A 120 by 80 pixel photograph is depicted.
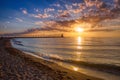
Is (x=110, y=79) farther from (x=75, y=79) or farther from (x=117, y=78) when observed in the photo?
(x=75, y=79)

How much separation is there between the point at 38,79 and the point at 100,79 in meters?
6.46

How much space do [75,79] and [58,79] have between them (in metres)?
1.77

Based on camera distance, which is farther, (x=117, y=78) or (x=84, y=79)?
(x=117, y=78)

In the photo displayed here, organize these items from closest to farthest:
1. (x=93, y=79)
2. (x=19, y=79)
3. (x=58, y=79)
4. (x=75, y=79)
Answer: (x=19, y=79) → (x=58, y=79) → (x=75, y=79) → (x=93, y=79)

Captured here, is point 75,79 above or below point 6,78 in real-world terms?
below

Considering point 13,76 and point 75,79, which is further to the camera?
point 75,79

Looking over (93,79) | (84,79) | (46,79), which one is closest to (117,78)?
(93,79)

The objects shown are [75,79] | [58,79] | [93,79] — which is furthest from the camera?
[93,79]

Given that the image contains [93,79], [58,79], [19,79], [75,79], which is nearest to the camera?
[19,79]

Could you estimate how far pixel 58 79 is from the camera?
12359mm

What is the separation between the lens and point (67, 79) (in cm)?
1287

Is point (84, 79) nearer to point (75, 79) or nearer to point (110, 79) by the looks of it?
point (75, 79)

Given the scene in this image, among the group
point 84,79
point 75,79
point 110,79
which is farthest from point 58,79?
point 110,79

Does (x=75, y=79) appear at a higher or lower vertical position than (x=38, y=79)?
lower
